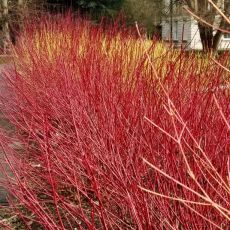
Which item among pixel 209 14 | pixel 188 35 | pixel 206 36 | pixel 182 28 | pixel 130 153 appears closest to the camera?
pixel 130 153

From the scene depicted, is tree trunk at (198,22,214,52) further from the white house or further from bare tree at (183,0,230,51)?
the white house

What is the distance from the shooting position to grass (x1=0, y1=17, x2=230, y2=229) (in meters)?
1.86

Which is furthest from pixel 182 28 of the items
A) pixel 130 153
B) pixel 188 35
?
pixel 188 35

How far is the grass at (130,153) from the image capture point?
6.10 feet

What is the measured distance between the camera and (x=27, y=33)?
8.82 m

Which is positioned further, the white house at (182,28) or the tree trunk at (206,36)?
the tree trunk at (206,36)

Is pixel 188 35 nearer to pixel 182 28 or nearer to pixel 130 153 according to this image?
pixel 182 28

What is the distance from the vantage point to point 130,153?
234 cm

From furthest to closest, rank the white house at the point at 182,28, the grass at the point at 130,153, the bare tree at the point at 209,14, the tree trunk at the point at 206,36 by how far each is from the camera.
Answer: the bare tree at the point at 209,14 → the tree trunk at the point at 206,36 → the white house at the point at 182,28 → the grass at the point at 130,153

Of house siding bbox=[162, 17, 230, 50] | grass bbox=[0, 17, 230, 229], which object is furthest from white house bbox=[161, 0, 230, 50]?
grass bbox=[0, 17, 230, 229]

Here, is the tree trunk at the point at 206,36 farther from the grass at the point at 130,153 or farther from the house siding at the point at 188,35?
the grass at the point at 130,153

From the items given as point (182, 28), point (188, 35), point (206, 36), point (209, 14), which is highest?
point (182, 28)

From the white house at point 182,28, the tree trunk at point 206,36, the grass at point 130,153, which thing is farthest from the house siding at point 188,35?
the grass at point 130,153

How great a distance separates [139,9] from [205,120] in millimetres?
22552
